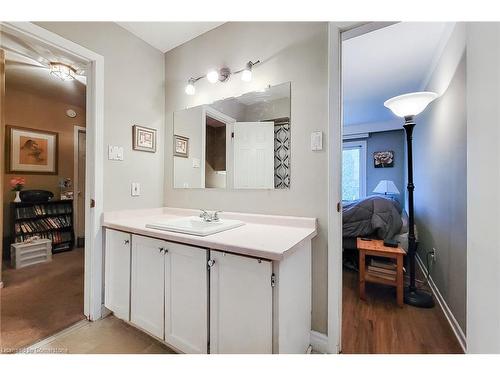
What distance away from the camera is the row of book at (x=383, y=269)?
1804 millimetres

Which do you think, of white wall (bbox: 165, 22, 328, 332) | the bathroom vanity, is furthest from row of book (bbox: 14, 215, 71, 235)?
white wall (bbox: 165, 22, 328, 332)

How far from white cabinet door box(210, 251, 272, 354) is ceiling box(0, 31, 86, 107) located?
172 centimetres

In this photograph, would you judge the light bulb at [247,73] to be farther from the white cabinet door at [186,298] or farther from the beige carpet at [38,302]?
the beige carpet at [38,302]

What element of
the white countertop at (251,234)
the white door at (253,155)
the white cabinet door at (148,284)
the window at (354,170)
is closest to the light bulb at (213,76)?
the white door at (253,155)

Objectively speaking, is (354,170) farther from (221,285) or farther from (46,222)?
(46,222)

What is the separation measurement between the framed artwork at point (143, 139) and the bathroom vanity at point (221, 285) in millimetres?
683

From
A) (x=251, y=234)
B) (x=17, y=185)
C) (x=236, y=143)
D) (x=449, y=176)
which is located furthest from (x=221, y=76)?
(x=17, y=185)

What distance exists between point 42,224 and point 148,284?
9.26ft

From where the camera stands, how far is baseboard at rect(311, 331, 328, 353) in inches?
48.0

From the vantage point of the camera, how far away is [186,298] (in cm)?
109

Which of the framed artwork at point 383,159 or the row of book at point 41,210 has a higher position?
the framed artwork at point 383,159

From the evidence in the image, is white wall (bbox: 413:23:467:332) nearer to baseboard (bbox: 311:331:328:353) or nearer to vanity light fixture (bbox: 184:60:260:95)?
baseboard (bbox: 311:331:328:353)

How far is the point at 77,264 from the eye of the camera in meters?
2.62
